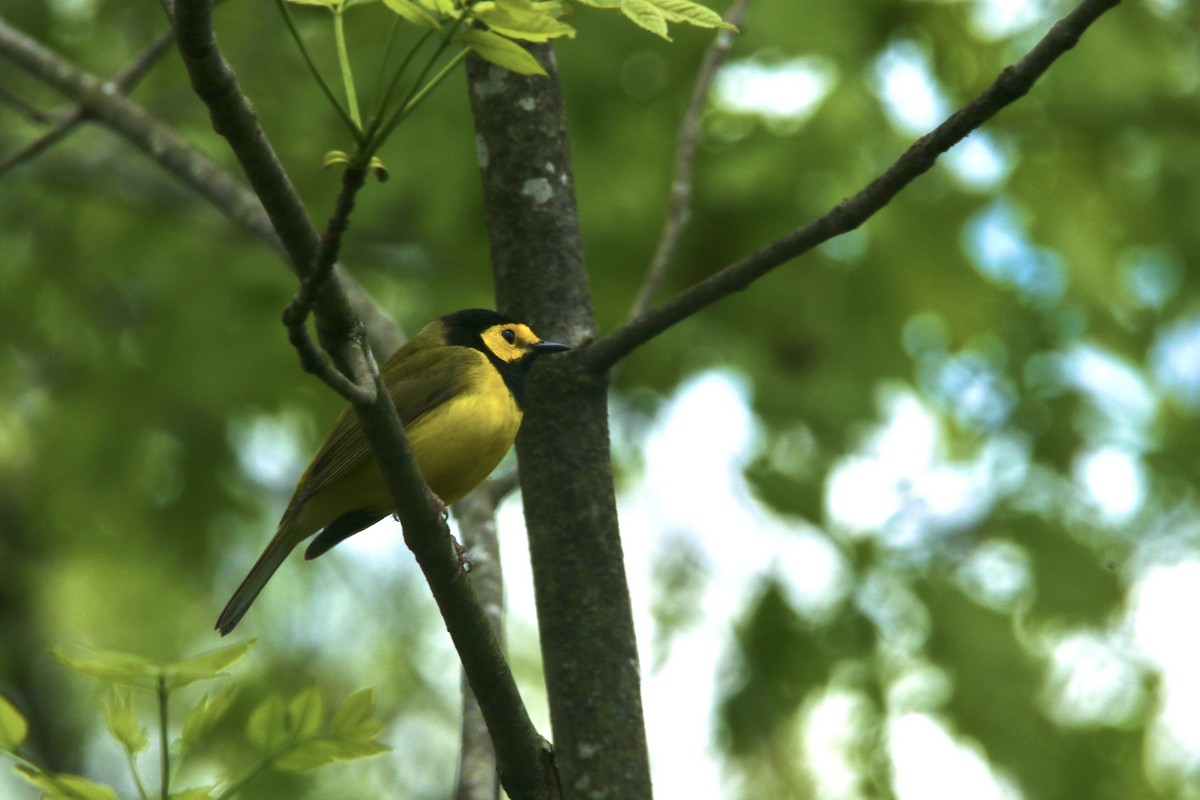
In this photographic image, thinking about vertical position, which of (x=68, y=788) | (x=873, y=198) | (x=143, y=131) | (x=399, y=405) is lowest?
(x=68, y=788)

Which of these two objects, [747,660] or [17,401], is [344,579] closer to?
[17,401]

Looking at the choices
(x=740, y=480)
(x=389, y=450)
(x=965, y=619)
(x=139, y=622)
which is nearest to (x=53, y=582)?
(x=139, y=622)

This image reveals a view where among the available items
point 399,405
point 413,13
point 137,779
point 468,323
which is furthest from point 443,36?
point 468,323

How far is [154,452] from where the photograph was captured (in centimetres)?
686

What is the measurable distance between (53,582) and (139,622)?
1093 millimetres

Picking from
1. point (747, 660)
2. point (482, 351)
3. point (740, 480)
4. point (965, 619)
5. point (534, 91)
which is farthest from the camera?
point (740, 480)

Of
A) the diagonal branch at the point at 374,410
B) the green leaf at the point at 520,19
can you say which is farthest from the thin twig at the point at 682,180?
the green leaf at the point at 520,19

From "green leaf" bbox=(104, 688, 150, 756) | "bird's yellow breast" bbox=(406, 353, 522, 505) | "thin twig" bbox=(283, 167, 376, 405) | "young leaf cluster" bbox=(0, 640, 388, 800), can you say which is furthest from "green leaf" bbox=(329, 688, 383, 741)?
"bird's yellow breast" bbox=(406, 353, 522, 505)

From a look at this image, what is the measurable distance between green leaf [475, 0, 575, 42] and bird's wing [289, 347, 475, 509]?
2282 millimetres

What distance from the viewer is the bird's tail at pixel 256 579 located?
4.57 metres

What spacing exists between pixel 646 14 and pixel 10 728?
1.62 m

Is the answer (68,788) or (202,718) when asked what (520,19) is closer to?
(202,718)

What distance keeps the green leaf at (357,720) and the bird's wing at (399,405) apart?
2031 mm

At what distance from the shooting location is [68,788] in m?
2.20
